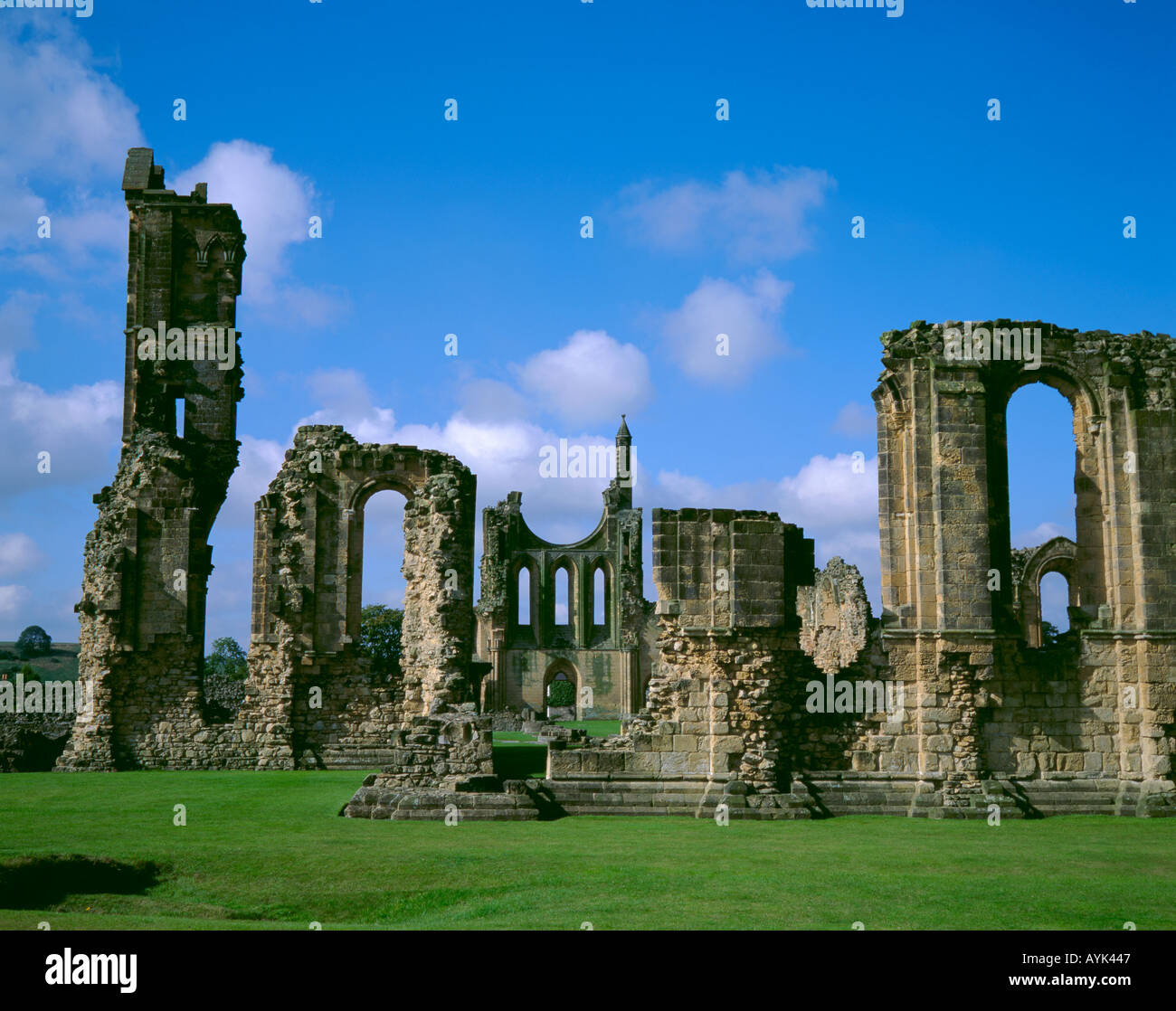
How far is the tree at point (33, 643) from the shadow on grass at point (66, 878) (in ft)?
176

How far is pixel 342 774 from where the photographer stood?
22656 mm

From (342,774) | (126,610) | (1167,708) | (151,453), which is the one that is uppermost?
(151,453)

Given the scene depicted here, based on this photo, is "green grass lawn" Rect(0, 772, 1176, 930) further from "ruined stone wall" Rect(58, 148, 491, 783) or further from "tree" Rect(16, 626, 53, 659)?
"tree" Rect(16, 626, 53, 659)

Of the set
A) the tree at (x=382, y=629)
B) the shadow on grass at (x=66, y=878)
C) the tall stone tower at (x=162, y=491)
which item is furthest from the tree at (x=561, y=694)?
the shadow on grass at (x=66, y=878)

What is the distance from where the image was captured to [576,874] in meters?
10.8

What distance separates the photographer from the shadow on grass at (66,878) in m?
10.6

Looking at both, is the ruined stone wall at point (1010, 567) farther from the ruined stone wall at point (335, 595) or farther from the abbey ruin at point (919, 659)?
the ruined stone wall at point (335, 595)

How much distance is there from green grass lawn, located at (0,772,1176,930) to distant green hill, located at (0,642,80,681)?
146ft

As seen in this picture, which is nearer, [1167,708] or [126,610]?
[1167,708]

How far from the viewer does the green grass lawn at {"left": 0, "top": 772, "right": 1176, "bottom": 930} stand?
30.4 ft
